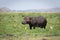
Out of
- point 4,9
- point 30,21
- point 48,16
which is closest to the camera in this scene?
point 4,9

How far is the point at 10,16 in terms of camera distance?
2145mm

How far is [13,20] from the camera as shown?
216 cm

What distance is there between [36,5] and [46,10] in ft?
0.49

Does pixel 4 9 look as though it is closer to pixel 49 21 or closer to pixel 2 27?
pixel 2 27

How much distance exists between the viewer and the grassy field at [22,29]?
2.03 meters

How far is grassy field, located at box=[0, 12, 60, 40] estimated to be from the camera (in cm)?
203

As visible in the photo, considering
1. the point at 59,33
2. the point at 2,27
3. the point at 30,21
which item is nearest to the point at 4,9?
the point at 2,27

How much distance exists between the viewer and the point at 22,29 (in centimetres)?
210

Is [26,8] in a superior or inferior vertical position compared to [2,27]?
superior

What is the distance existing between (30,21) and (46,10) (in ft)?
1.48

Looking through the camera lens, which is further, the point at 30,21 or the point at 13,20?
the point at 30,21

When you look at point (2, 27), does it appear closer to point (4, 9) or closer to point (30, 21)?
point (4, 9)

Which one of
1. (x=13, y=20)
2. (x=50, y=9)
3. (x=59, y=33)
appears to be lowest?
(x=59, y=33)

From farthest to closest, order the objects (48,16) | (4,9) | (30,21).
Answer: (30,21) → (48,16) → (4,9)
